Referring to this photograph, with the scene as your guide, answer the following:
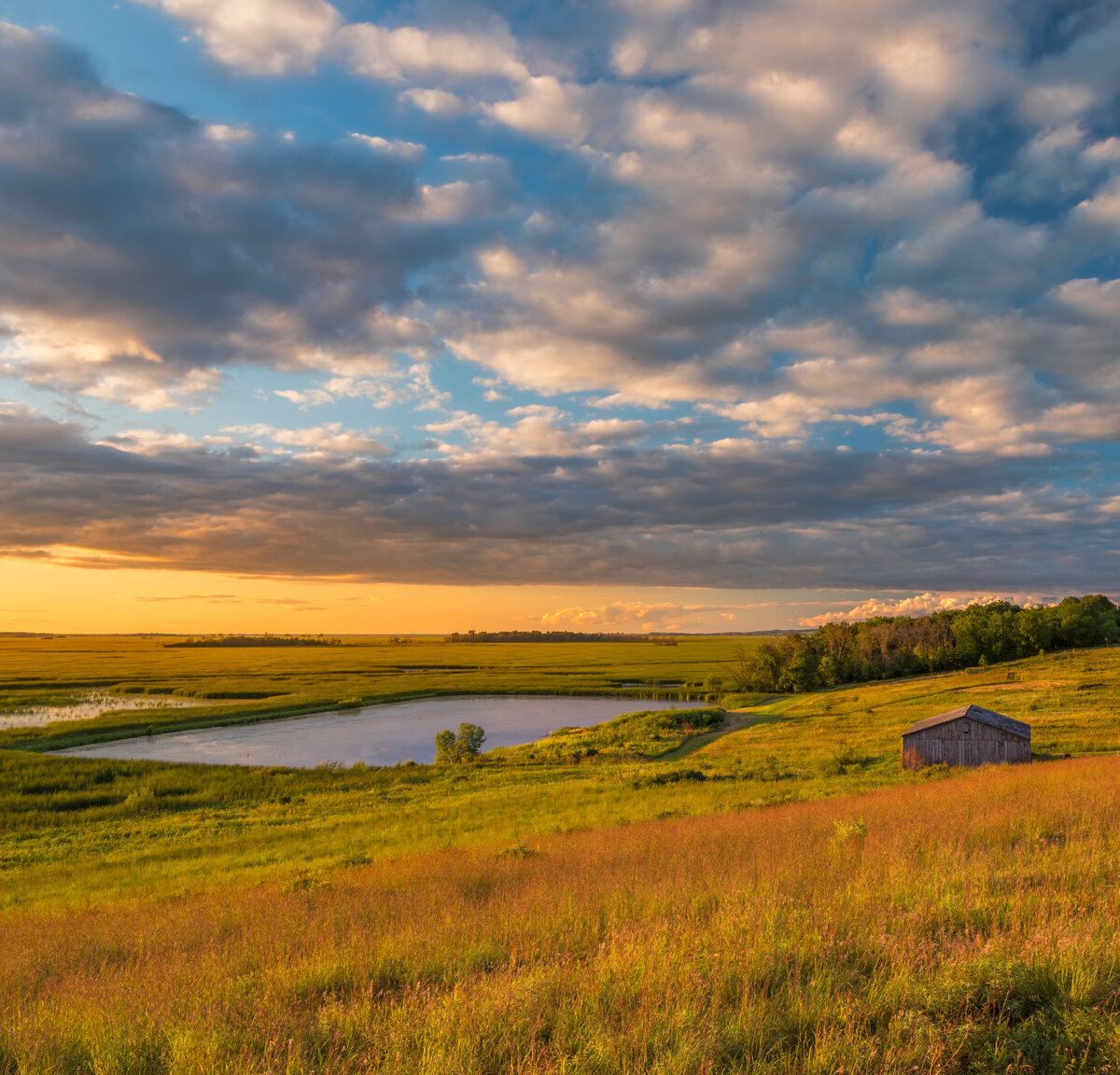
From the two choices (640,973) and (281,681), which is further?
(281,681)

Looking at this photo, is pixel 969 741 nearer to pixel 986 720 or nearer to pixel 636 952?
pixel 986 720

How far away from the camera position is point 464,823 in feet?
80.6

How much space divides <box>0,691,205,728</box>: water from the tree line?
3171 inches

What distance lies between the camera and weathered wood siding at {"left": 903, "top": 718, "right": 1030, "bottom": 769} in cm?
2977

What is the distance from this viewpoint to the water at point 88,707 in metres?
66.4

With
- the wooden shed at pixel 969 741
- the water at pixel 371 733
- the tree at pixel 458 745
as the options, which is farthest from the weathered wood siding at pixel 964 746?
the water at pixel 371 733

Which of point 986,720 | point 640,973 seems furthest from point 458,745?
point 640,973

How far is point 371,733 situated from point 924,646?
95.6m

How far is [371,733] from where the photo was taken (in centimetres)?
6512

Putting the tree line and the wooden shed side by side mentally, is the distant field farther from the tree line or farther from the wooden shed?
the wooden shed

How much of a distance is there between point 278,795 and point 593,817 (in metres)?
20.4

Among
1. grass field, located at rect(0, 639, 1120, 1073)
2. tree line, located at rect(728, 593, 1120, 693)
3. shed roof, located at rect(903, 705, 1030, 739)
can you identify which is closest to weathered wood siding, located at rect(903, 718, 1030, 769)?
shed roof, located at rect(903, 705, 1030, 739)

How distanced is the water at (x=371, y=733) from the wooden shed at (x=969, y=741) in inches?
1435

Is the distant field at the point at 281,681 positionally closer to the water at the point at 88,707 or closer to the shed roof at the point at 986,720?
the water at the point at 88,707
